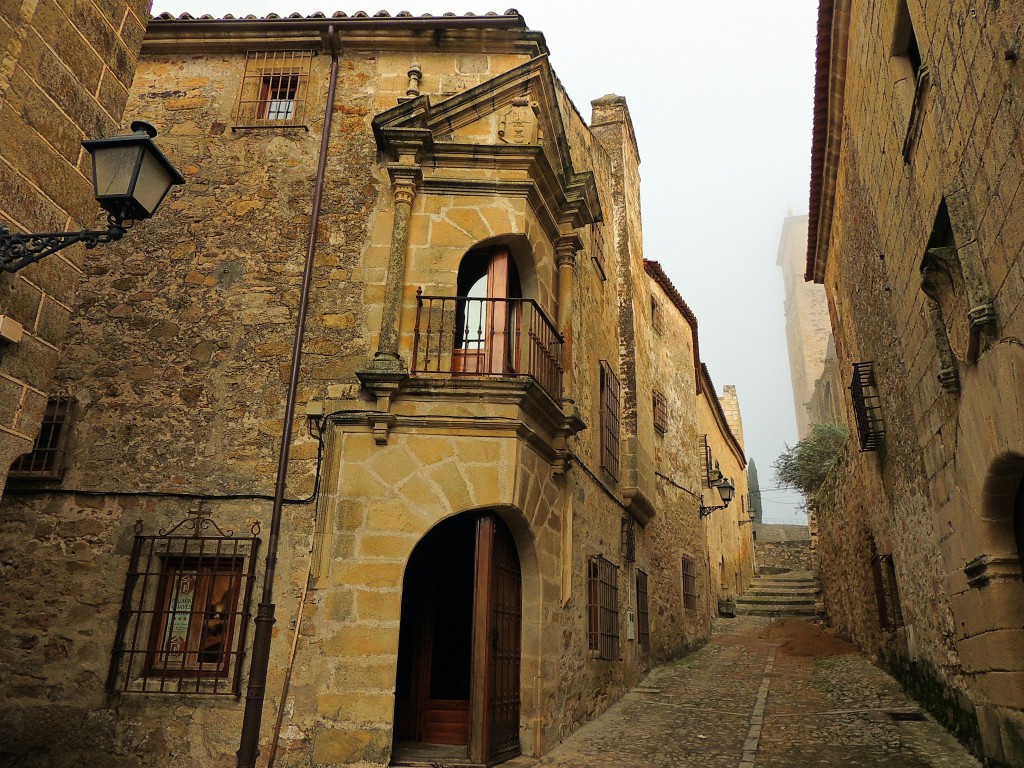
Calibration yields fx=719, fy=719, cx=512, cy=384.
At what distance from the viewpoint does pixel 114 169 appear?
361 cm

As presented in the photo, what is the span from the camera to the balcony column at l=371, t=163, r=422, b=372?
656 centimetres

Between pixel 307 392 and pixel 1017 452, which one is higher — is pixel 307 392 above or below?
above

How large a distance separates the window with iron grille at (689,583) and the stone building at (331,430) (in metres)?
6.43

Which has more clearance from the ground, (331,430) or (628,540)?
(331,430)

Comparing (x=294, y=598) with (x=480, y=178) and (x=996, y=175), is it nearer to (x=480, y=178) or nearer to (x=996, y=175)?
(x=480, y=178)

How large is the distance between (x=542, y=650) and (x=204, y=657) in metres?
3.04

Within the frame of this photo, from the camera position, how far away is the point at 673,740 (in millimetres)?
7488

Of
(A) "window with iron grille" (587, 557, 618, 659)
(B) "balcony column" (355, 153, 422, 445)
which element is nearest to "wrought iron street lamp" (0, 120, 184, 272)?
(B) "balcony column" (355, 153, 422, 445)

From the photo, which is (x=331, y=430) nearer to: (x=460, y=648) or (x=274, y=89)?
(x=460, y=648)

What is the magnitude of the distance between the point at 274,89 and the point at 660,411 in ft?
30.3

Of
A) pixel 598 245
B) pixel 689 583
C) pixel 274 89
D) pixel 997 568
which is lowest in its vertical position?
pixel 997 568

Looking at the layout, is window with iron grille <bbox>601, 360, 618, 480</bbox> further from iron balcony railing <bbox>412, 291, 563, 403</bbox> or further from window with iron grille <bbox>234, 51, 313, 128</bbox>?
window with iron grille <bbox>234, 51, 313, 128</bbox>

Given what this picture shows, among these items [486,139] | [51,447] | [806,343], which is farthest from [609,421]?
[806,343]

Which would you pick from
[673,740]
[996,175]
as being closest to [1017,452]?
[996,175]
